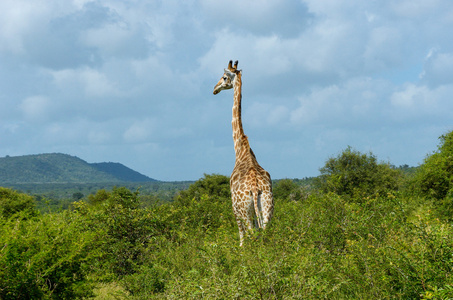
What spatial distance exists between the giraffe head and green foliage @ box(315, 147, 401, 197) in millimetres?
19830

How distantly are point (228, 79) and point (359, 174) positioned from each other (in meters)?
22.7

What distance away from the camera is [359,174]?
3453 cm

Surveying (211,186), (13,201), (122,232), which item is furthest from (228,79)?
(211,186)

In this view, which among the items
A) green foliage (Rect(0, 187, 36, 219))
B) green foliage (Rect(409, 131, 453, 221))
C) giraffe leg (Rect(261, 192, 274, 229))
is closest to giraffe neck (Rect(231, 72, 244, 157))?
giraffe leg (Rect(261, 192, 274, 229))

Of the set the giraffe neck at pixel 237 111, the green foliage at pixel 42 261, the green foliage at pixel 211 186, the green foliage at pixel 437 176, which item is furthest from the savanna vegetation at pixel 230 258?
the green foliage at pixel 211 186

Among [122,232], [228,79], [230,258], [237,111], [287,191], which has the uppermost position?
[228,79]

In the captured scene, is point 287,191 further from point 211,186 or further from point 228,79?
point 228,79

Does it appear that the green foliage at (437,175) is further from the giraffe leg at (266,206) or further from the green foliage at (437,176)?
the giraffe leg at (266,206)

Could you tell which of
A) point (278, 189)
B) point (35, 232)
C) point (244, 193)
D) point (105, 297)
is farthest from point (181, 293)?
point (278, 189)

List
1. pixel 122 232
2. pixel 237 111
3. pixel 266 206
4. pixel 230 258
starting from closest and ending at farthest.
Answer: pixel 230 258 < pixel 266 206 < pixel 122 232 < pixel 237 111

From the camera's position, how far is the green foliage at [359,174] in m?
→ 33.5

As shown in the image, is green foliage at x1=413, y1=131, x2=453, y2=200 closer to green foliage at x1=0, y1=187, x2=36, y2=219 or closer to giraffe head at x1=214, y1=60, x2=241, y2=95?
giraffe head at x1=214, y1=60, x2=241, y2=95

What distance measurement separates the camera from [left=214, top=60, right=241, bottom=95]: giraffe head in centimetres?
1394

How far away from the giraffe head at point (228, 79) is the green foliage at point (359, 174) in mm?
19830
